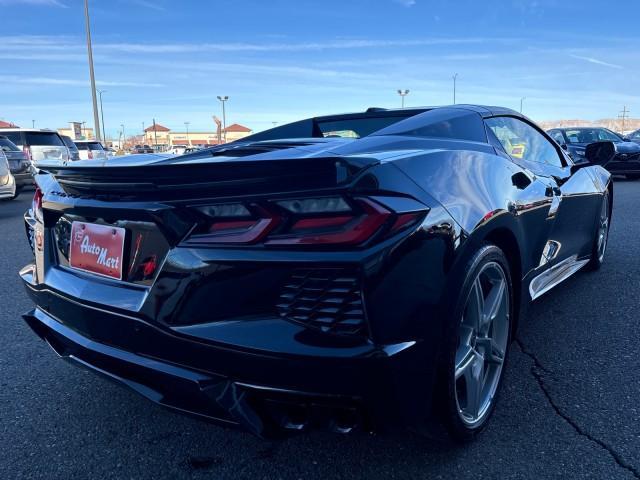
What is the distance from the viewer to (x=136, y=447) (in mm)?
2141

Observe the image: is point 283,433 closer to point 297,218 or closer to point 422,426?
point 422,426

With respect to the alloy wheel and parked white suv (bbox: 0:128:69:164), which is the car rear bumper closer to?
the alloy wheel

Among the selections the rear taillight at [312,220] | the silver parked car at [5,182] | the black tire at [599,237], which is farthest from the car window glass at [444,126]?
the silver parked car at [5,182]

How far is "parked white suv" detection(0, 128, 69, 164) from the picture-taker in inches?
560

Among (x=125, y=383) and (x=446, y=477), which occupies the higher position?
(x=125, y=383)

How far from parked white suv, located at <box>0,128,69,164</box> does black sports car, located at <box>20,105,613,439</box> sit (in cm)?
1371

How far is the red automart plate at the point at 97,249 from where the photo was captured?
73.9 inches

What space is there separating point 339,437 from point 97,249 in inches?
48.7

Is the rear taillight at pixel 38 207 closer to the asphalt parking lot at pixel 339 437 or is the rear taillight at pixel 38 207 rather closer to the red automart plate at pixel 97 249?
the red automart plate at pixel 97 249

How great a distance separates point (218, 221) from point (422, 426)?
3.27 ft

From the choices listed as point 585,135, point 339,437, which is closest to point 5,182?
point 339,437

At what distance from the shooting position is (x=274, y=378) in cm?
Result: 158

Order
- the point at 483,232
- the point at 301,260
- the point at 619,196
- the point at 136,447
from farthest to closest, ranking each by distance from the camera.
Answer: the point at 619,196
the point at 136,447
the point at 483,232
the point at 301,260

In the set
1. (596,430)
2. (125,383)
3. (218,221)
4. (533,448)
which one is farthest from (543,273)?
(125,383)
